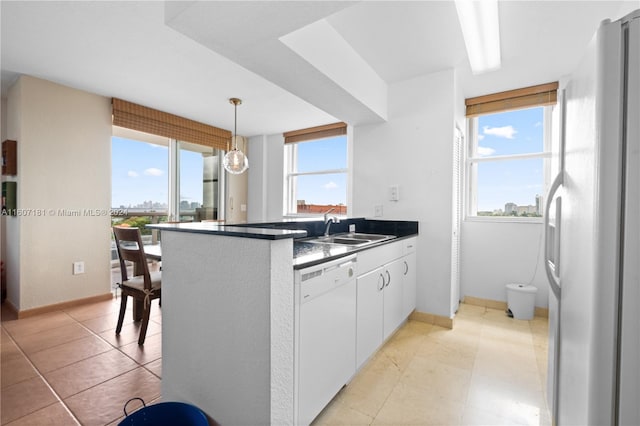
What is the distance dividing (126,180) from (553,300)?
4528mm

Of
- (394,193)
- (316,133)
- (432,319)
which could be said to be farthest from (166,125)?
(432,319)

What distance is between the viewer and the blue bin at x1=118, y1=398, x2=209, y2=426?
1228 millimetres

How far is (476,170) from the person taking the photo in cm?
343

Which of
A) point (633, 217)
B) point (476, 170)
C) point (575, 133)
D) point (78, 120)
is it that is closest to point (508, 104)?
point (476, 170)

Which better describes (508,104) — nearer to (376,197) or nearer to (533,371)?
(376,197)

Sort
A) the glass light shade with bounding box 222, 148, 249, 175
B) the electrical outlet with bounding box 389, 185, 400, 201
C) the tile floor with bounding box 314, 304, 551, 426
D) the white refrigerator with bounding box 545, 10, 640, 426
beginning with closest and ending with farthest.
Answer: the white refrigerator with bounding box 545, 10, 640, 426
the tile floor with bounding box 314, 304, 551, 426
the electrical outlet with bounding box 389, 185, 400, 201
the glass light shade with bounding box 222, 148, 249, 175

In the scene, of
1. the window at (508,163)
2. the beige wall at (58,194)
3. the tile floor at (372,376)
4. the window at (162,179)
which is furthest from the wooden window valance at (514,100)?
the beige wall at (58,194)

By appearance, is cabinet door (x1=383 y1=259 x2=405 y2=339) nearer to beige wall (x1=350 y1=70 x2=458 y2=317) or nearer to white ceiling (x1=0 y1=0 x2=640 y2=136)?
beige wall (x1=350 y1=70 x2=458 y2=317)

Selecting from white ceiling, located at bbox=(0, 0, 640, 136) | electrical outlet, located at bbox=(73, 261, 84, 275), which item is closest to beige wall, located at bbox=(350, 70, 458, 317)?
white ceiling, located at bbox=(0, 0, 640, 136)

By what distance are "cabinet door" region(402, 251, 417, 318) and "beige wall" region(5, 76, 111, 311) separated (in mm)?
3342

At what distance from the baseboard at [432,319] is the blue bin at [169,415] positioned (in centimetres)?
219

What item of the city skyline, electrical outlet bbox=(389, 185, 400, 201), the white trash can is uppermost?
the city skyline

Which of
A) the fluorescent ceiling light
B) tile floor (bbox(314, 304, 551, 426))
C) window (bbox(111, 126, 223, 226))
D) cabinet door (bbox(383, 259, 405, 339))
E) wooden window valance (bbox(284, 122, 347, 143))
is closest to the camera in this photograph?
tile floor (bbox(314, 304, 551, 426))

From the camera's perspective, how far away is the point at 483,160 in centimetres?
336
